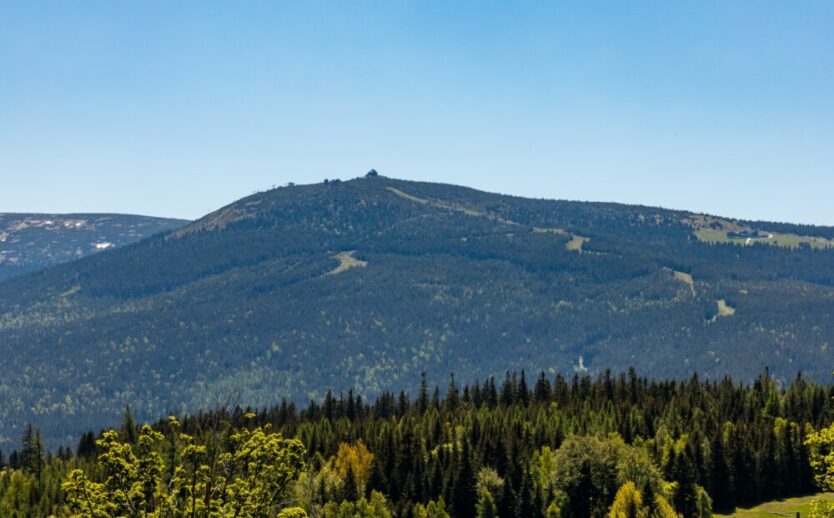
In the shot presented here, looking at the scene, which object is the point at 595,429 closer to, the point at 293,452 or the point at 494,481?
the point at 494,481

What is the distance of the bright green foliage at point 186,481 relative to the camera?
55.9 meters

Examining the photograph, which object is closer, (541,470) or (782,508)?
(782,508)

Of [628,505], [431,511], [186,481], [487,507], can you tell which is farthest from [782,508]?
[186,481]

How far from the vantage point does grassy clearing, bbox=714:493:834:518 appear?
152 meters

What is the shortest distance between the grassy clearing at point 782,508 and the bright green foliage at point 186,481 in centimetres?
10327

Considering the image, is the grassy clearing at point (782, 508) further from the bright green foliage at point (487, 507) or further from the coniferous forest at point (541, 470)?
the bright green foliage at point (487, 507)

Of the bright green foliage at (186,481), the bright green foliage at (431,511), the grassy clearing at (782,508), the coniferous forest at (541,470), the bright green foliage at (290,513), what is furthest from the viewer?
the grassy clearing at (782,508)

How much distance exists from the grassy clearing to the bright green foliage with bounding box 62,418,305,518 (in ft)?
339

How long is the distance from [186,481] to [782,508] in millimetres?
116800

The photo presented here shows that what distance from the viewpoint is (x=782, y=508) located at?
517ft

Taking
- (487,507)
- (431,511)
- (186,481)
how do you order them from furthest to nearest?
(487,507)
(431,511)
(186,481)

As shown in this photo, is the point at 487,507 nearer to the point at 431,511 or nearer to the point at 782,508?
the point at 431,511

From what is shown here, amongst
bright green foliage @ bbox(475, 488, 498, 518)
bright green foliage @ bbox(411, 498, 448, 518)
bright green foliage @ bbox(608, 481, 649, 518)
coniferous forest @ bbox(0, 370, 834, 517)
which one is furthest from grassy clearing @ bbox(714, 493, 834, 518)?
bright green foliage @ bbox(411, 498, 448, 518)

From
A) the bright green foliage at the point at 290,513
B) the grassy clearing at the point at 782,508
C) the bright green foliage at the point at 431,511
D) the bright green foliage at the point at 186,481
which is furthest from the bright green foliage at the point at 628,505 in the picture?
the bright green foliage at the point at 290,513
